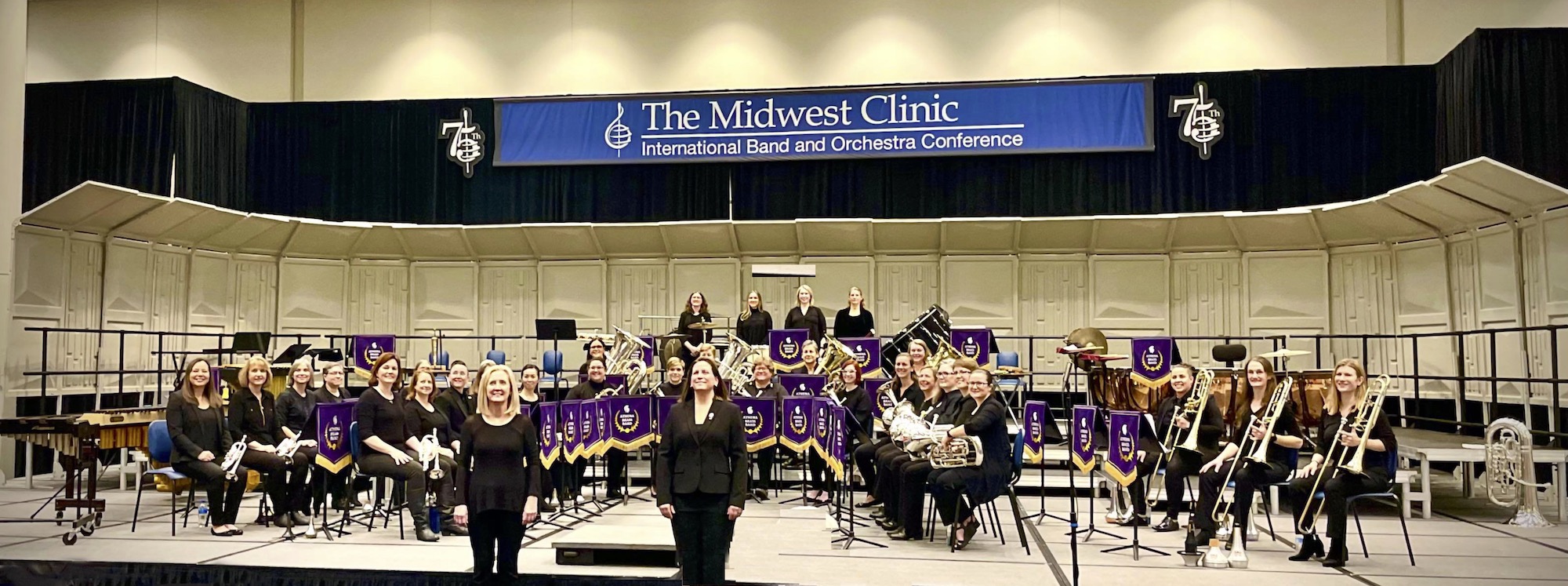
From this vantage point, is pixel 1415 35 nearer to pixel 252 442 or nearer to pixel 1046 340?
pixel 1046 340

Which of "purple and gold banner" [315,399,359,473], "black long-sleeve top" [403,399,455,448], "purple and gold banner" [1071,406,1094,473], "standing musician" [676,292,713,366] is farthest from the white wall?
"purple and gold banner" [315,399,359,473]

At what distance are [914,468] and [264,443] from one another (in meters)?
5.29

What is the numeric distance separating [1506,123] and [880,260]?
26.0ft

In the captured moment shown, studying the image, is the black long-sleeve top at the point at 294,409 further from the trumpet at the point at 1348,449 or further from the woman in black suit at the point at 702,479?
the trumpet at the point at 1348,449

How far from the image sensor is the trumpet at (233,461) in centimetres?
824

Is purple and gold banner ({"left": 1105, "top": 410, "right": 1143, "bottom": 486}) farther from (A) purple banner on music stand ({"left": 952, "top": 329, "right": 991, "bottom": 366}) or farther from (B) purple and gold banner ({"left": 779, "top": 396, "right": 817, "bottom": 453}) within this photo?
(A) purple banner on music stand ({"left": 952, "top": 329, "right": 991, "bottom": 366})

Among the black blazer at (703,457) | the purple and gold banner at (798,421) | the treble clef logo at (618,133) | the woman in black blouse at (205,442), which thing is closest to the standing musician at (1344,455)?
the purple and gold banner at (798,421)

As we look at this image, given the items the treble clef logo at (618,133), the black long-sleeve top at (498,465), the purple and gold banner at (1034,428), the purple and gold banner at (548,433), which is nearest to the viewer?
the black long-sleeve top at (498,465)

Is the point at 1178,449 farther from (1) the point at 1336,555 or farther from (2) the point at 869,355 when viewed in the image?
(2) the point at 869,355

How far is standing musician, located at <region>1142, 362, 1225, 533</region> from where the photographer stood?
302 inches

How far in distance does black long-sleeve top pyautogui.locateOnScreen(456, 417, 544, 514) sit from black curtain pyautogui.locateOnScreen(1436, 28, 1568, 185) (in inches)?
416

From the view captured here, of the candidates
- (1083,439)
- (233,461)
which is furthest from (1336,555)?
(233,461)

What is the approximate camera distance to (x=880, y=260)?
15.9 m

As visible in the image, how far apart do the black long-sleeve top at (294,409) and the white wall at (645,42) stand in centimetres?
933
